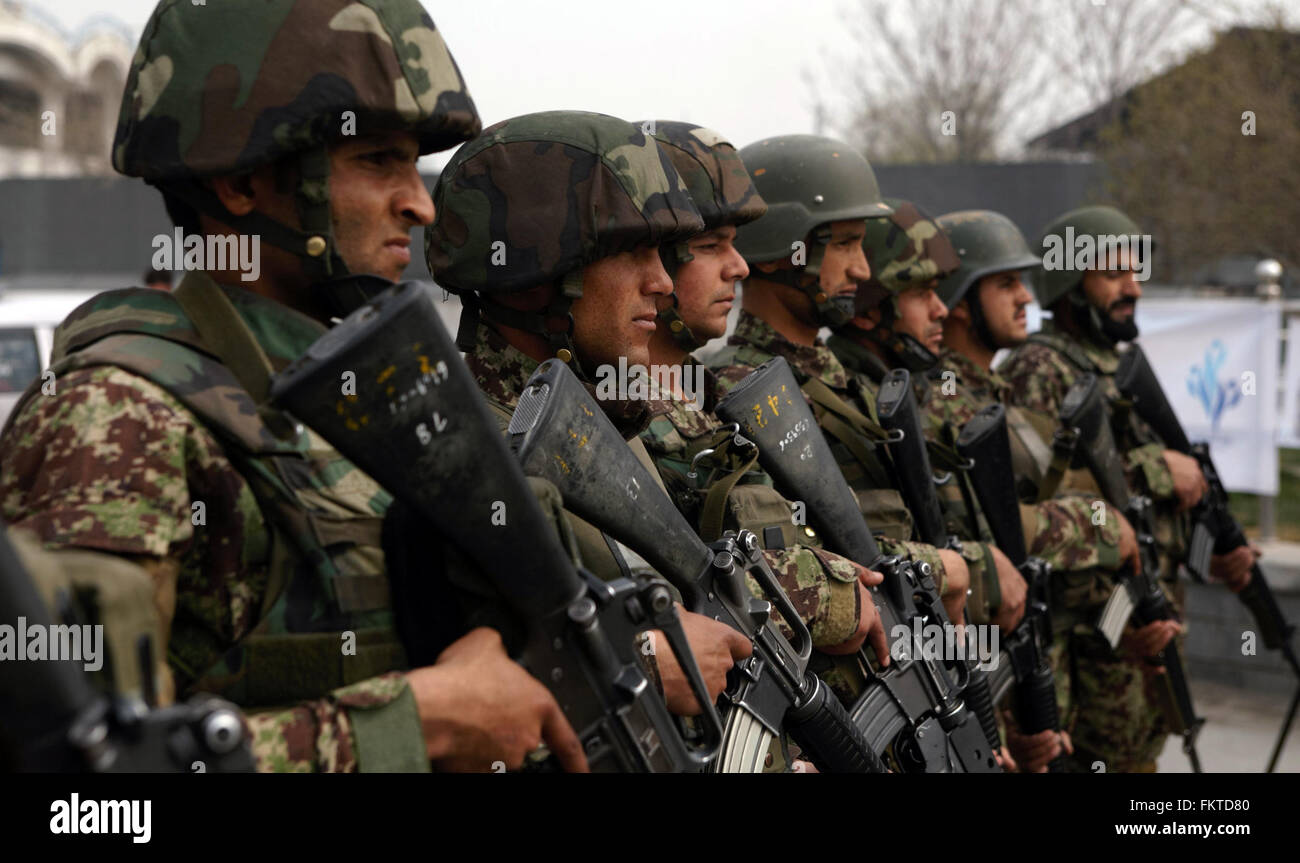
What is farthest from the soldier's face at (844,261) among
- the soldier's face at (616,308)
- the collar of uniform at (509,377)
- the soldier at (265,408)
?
the soldier at (265,408)

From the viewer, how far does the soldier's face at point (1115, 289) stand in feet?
19.4

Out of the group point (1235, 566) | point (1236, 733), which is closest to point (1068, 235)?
point (1235, 566)

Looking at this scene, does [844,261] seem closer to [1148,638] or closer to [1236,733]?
[1148,638]

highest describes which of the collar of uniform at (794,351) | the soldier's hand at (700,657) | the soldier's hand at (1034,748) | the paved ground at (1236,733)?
the collar of uniform at (794,351)

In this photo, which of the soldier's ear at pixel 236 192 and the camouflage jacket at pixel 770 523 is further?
the camouflage jacket at pixel 770 523

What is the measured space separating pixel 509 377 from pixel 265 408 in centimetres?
108

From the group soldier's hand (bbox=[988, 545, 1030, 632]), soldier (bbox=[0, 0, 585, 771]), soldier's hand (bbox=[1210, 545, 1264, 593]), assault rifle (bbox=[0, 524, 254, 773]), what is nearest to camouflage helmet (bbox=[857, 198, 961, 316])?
soldier's hand (bbox=[988, 545, 1030, 632])

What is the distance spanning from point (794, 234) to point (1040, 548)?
1.44 m

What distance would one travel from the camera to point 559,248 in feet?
8.48

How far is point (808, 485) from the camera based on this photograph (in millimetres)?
3109

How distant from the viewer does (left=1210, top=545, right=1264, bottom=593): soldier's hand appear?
19.6ft

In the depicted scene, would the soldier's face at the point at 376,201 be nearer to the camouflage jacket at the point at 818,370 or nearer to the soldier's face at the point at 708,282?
the soldier's face at the point at 708,282

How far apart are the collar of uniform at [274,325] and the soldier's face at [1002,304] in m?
3.91
